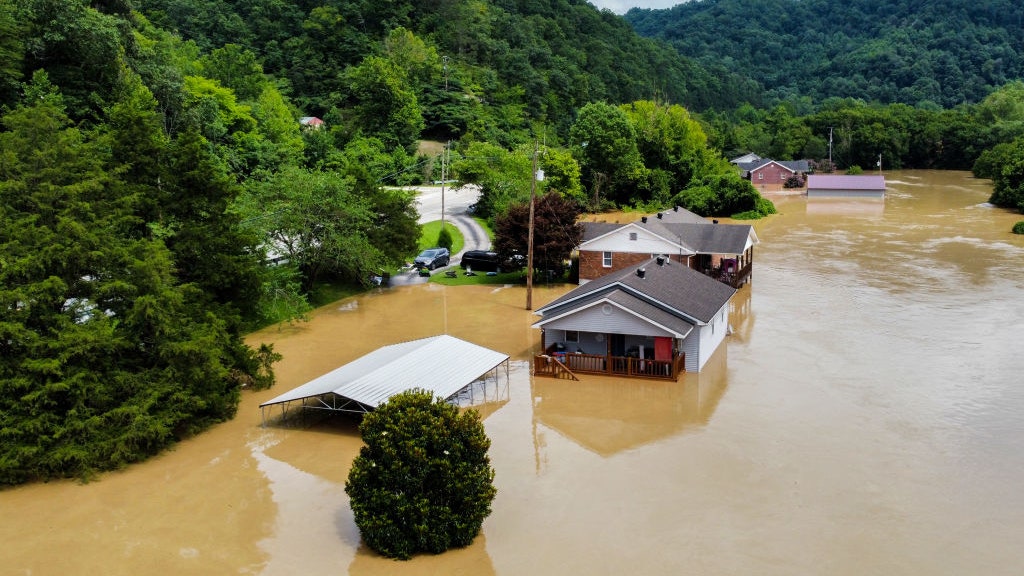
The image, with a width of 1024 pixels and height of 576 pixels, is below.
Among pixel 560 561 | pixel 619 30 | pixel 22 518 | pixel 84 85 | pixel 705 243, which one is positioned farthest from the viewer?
pixel 619 30

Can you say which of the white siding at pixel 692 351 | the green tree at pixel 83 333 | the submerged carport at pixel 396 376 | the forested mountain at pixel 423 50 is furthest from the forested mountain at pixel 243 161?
the white siding at pixel 692 351

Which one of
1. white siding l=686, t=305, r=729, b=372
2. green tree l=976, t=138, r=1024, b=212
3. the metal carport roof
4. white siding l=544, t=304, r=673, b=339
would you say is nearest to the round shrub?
white siding l=686, t=305, r=729, b=372

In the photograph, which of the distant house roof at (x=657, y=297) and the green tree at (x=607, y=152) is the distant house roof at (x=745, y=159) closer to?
the green tree at (x=607, y=152)

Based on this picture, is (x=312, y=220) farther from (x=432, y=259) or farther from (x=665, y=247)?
(x=665, y=247)

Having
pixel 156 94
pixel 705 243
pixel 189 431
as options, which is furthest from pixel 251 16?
pixel 189 431

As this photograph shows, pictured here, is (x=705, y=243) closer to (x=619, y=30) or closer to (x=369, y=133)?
(x=369, y=133)

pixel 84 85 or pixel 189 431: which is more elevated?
pixel 84 85

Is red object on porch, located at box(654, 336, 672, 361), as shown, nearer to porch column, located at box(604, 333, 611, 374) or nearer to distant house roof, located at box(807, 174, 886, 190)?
porch column, located at box(604, 333, 611, 374)
